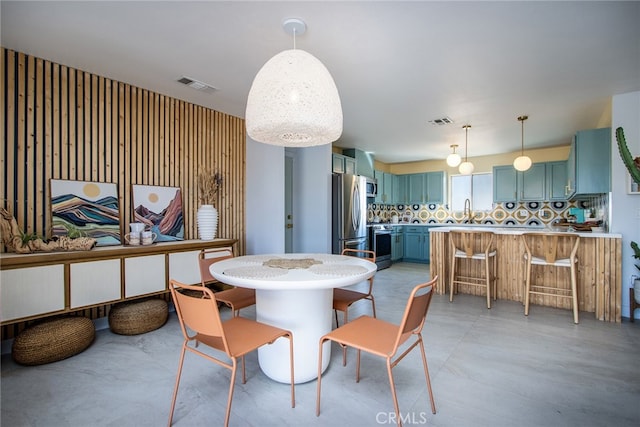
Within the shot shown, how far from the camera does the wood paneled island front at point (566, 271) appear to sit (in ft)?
11.0

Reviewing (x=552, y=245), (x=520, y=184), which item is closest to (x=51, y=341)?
(x=552, y=245)

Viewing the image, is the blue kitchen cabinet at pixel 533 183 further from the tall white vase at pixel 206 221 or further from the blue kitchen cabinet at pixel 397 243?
the tall white vase at pixel 206 221

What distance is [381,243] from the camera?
642cm

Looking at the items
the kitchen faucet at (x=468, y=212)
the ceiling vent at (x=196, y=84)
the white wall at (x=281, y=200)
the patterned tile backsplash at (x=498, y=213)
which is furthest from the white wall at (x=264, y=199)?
the kitchen faucet at (x=468, y=212)

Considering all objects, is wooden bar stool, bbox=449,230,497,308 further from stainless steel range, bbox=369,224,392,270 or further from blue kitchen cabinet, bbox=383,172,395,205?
blue kitchen cabinet, bbox=383,172,395,205

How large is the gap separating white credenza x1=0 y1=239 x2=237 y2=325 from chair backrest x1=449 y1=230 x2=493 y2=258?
11.3 feet

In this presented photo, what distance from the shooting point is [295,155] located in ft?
18.2

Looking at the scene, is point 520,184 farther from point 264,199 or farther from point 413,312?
point 413,312

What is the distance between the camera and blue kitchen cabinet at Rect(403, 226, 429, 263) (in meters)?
7.23

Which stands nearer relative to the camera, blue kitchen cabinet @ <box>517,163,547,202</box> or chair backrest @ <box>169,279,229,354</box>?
chair backrest @ <box>169,279,229,354</box>

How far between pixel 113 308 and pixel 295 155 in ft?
11.6

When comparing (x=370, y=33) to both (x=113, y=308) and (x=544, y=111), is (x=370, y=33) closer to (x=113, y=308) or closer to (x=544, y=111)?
(x=544, y=111)

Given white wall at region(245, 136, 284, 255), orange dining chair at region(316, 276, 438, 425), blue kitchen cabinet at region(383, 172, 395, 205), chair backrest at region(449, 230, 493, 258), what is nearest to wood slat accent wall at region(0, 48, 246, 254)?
white wall at region(245, 136, 284, 255)

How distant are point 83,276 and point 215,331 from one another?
6.34 feet
